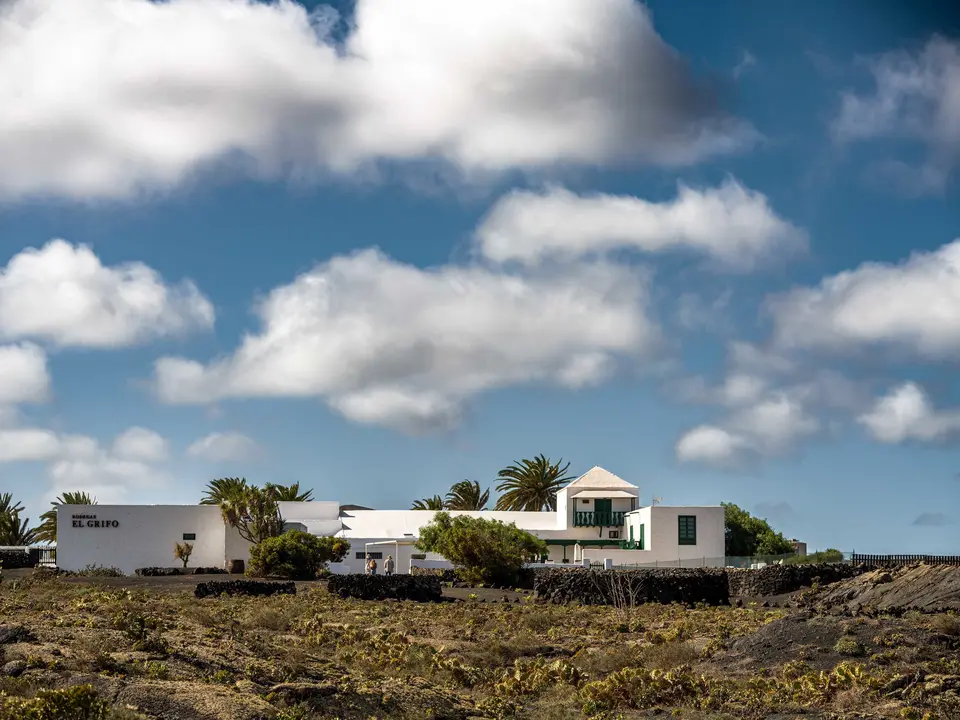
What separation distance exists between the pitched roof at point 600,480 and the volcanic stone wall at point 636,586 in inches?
1466

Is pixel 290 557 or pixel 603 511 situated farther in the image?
pixel 603 511

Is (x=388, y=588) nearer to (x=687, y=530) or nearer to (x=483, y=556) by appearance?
(x=483, y=556)

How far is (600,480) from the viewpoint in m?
75.4

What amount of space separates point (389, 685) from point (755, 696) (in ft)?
18.9

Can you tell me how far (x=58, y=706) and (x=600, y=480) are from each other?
64372 millimetres

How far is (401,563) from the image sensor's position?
196ft

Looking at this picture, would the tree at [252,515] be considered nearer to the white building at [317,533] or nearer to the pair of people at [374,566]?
the white building at [317,533]

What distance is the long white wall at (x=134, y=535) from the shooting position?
64.0m

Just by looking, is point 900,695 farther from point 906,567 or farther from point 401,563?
point 401,563

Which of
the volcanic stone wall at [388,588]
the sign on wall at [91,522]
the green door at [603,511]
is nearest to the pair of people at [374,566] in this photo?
the volcanic stone wall at [388,588]

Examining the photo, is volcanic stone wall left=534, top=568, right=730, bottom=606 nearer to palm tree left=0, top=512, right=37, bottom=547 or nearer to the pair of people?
the pair of people

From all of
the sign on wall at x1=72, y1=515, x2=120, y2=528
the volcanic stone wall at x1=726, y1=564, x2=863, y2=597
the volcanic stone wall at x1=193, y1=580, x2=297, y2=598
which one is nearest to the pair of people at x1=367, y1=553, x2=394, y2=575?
the volcanic stone wall at x1=193, y1=580, x2=297, y2=598

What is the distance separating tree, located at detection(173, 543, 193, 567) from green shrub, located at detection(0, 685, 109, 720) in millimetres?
52578

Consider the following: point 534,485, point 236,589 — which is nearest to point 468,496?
point 534,485
